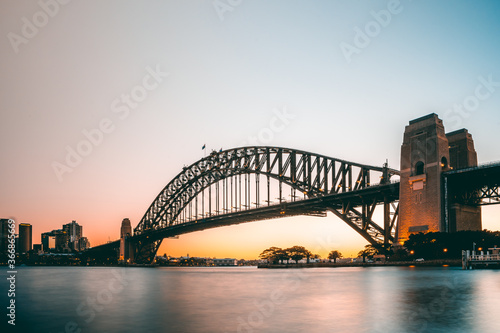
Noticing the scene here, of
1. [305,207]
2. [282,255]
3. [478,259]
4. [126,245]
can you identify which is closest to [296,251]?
[282,255]

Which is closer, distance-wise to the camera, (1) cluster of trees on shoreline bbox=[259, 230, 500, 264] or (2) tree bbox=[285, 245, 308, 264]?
(1) cluster of trees on shoreline bbox=[259, 230, 500, 264]

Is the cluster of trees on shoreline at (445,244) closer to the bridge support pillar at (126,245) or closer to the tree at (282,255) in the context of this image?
the bridge support pillar at (126,245)

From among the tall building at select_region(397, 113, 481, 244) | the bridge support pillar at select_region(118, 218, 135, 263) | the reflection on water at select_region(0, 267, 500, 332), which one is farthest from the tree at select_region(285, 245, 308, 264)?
the reflection on water at select_region(0, 267, 500, 332)

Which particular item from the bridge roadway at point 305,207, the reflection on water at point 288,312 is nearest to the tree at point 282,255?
the bridge roadway at point 305,207

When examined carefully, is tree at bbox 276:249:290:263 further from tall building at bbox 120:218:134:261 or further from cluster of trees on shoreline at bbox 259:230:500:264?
cluster of trees on shoreline at bbox 259:230:500:264

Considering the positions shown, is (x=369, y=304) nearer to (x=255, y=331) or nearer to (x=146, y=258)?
(x=255, y=331)

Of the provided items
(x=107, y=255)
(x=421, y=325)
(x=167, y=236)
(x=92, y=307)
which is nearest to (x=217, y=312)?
(x=92, y=307)
